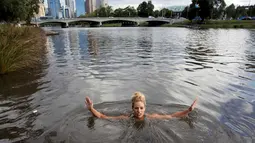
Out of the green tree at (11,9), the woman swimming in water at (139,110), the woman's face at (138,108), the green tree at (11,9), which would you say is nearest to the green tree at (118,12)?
the green tree at (11,9)

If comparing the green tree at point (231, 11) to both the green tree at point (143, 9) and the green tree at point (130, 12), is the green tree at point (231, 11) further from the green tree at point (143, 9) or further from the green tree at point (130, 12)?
the green tree at point (130, 12)

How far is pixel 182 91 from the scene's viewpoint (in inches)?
329

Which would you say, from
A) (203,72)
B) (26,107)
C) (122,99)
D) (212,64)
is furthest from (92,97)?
(212,64)

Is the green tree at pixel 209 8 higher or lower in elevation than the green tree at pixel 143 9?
lower

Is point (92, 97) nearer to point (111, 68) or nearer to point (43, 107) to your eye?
point (43, 107)

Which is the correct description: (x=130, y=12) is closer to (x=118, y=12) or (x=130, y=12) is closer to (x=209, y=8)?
(x=118, y=12)

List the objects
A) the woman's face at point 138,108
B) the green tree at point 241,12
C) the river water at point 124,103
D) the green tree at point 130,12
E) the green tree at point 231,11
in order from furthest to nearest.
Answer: the green tree at point 130,12, the green tree at point 231,11, the green tree at point 241,12, the woman's face at point 138,108, the river water at point 124,103

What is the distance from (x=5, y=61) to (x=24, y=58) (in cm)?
120

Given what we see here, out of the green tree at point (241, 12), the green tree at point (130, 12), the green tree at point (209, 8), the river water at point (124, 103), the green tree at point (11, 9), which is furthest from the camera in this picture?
the green tree at point (130, 12)

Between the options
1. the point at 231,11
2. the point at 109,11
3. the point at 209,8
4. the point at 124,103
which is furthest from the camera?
the point at 109,11

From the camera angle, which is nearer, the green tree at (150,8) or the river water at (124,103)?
the river water at (124,103)

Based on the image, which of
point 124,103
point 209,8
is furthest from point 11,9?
point 209,8

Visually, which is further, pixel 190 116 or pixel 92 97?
pixel 92 97

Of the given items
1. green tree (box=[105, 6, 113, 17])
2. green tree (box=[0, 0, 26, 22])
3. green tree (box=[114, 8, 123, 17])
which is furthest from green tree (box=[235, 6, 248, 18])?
green tree (box=[0, 0, 26, 22])
